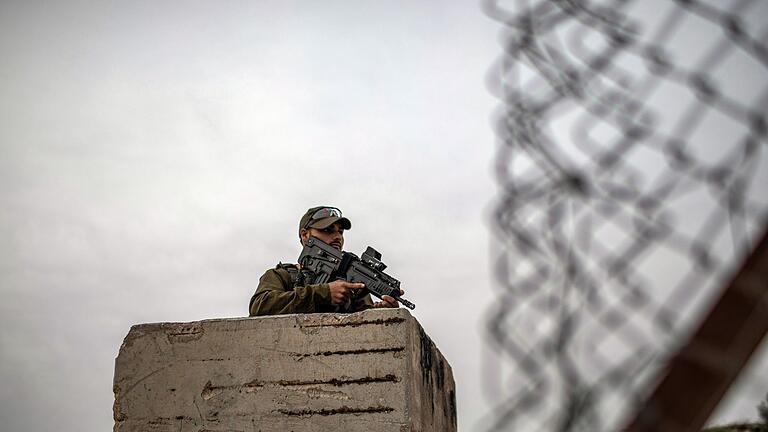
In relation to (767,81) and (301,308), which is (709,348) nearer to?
(767,81)

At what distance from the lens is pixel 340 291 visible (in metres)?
3.93

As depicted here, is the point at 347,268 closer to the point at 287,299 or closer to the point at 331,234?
the point at 331,234

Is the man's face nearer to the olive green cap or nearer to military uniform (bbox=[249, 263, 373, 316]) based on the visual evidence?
the olive green cap

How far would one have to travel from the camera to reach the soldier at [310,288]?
382cm

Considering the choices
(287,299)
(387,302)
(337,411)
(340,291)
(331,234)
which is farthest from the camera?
(331,234)

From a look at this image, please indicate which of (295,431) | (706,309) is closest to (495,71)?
(706,309)

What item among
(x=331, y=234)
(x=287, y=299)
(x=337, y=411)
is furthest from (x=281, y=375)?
(x=331, y=234)

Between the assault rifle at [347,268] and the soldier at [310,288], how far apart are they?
6cm

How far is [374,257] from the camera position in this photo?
171 inches

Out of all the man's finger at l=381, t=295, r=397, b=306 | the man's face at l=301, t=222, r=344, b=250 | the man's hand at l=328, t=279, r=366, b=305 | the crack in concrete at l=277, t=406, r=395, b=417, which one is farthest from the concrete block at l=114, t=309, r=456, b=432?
the man's face at l=301, t=222, r=344, b=250

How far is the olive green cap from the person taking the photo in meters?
4.62

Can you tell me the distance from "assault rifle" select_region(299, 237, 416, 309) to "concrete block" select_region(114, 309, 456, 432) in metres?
0.62

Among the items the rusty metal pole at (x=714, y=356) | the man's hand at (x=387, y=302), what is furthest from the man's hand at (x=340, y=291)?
the rusty metal pole at (x=714, y=356)

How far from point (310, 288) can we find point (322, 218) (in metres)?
0.83
